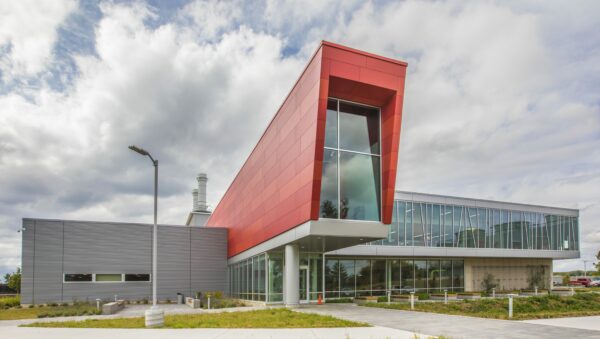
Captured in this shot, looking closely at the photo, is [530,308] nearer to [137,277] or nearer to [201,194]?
[137,277]

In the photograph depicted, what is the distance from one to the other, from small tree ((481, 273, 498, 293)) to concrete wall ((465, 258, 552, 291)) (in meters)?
0.20

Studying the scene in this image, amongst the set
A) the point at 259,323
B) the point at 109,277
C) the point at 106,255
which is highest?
the point at 106,255

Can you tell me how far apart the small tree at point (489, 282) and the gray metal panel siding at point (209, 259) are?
2418 centimetres

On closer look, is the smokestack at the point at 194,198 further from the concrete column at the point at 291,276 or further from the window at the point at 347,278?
the concrete column at the point at 291,276

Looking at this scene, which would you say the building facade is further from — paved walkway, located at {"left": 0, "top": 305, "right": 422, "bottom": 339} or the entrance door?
paved walkway, located at {"left": 0, "top": 305, "right": 422, "bottom": 339}

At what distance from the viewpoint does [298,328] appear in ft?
49.8

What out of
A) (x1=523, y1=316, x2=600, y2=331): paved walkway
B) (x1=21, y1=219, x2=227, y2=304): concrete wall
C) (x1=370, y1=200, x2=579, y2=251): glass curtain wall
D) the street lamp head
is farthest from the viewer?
(x1=370, y1=200, x2=579, y2=251): glass curtain wall

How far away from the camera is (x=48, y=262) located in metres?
37.1

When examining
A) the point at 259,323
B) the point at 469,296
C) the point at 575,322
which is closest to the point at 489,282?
the point at 469,296

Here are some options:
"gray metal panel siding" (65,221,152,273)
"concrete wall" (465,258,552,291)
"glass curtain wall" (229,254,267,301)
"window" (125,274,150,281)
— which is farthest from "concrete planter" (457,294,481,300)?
"window" (125,274,150,281)

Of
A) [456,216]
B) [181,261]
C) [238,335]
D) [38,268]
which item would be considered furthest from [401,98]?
[38,268]

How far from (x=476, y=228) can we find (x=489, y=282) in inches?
214

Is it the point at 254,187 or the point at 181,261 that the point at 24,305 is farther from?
the point at 254,187

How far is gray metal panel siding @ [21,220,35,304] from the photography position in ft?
118
